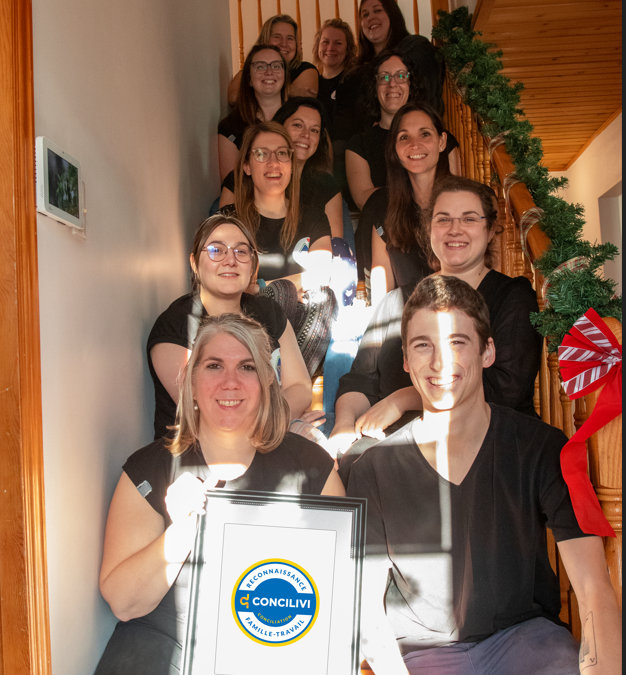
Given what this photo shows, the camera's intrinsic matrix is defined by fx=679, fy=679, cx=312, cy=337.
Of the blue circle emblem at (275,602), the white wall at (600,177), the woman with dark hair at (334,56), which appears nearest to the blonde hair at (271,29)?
the woman with dark hair at (334,56)

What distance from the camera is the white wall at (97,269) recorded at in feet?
5.14

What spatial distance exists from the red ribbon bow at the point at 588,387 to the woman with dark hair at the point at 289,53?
8.74ft

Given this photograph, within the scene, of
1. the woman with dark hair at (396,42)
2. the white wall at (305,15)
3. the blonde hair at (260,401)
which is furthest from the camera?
the white wall at (305,15)

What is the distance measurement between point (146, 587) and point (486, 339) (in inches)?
41.2

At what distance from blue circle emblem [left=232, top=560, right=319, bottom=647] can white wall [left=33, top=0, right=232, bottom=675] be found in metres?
0.43

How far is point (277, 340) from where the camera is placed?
2307 millimetres

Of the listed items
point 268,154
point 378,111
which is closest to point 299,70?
point 378,111

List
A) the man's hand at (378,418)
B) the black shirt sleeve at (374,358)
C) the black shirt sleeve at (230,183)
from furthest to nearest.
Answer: the black shirt sleeve at (230,183), the black shirt sleeve at (374,358), the man's hand at (378,418)

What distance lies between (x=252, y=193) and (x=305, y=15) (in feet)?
10.0

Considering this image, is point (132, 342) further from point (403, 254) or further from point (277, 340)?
point (403, 254)

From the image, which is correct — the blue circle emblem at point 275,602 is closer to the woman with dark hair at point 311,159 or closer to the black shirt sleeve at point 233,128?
the woman with dark hair at point 311,159

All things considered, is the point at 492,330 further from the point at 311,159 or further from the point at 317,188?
the point at 311,159

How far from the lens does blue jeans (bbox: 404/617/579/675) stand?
4.92ft

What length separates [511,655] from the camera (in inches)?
60.3
